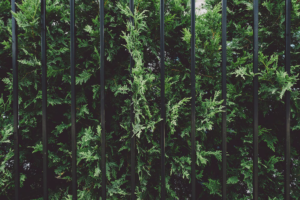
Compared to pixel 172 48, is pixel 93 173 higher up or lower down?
lower down

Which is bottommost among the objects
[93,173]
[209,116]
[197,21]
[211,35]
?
[93,173]

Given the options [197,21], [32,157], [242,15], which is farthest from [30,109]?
[242,15]

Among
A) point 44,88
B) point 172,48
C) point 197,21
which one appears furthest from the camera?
point 172,48

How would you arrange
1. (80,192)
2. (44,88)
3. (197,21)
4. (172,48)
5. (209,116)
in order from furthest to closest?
(172,48)
(197,21)
(80,192)
(209,116)
(44,88)

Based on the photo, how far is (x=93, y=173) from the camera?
172cm

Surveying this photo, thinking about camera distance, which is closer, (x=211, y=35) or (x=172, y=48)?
(x=211, y=35)

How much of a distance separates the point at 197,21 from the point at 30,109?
6.38 feet

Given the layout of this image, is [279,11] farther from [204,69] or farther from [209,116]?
[209,116]

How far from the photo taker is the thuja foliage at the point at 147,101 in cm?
171

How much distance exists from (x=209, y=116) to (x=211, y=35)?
2.78ft

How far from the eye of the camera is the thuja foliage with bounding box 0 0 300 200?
Result: 5.60 ft

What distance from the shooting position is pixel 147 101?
1.68m

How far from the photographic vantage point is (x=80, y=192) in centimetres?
177

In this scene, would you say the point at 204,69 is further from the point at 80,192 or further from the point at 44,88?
the point at 80,192
